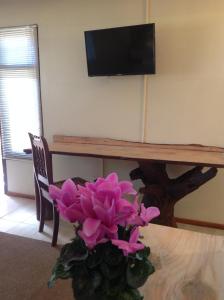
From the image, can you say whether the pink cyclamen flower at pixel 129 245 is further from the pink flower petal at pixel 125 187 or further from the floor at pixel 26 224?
the floor at pixel 26 224

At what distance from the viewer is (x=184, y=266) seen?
1.08 m

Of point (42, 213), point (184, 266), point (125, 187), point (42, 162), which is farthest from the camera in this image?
point (42, 213)

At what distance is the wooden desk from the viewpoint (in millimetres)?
2414

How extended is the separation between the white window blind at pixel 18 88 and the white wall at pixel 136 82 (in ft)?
0.37

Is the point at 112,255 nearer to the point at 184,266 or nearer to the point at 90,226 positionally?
the point at 90,226

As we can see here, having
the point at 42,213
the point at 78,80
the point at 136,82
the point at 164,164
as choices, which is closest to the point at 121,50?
the point at 136,82

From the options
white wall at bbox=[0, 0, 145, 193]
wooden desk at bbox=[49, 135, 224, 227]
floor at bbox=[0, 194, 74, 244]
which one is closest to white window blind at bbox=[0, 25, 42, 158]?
white wall at bbox=[0, 0, 145, 193]

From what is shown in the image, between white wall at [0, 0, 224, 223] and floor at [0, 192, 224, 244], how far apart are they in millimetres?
548

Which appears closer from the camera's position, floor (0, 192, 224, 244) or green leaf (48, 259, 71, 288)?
green leaf (48, 259, 71, 288)

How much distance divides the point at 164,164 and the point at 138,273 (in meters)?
1.84

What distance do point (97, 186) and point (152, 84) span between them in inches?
91.7

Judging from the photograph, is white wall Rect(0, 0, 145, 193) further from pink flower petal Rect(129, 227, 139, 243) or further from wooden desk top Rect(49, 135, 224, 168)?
pink flower petal Rect(129, 227, 139, 243)

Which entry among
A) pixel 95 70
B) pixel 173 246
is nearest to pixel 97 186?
pixel 173 246

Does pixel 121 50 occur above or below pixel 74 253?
above
